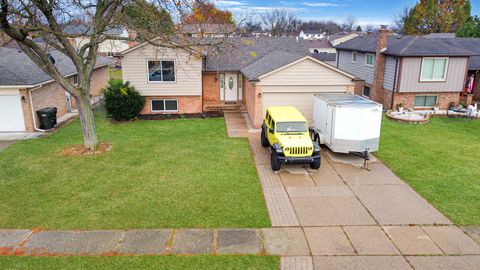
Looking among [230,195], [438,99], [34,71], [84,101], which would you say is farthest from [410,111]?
[34,71]

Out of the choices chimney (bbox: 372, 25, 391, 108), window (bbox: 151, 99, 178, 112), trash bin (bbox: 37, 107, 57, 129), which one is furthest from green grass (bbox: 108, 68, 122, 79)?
chimney (bbox: 372, 25, 391, 108)

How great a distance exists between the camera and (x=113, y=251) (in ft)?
28.8

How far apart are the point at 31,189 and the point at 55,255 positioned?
4681 mm

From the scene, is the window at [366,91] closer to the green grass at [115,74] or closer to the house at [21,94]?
the house at [21,94]

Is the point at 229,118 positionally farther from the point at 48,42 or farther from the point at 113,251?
the point at 113,251

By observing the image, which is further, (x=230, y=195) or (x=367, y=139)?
(x=367, y=139)

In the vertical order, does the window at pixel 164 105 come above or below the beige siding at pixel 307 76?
below

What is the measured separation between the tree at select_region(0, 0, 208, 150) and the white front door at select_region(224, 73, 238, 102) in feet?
30.2

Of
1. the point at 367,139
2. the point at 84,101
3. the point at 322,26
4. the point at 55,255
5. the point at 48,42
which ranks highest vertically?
the point at 322,26

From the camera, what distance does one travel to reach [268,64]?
21250mm

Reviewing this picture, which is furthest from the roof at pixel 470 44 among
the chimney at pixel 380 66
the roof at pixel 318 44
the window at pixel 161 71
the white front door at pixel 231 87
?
the roof at pixel 318 44

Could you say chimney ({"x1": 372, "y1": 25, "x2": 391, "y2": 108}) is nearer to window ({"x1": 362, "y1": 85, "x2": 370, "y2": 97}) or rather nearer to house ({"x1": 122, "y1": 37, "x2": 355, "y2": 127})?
window ({"x1": 362, "y1": 85, "x2": 370, "y2": 97})

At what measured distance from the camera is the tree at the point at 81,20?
1316 cm

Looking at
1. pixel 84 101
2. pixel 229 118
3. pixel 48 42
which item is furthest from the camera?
pixel 229 118
